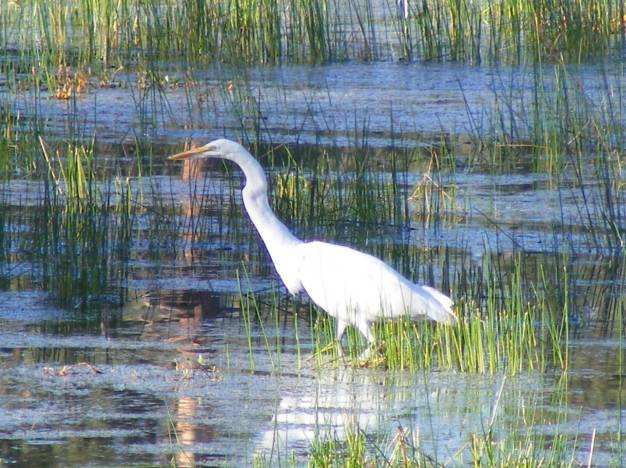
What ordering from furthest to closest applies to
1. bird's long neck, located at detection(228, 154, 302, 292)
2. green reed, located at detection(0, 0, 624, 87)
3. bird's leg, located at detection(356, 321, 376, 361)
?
green reed, located at detection(0, 0, 624, 87), bird's long neck, located at detection(228, 154, 302, 292), bird's leg, located at detection(356, 321, 376, 361)

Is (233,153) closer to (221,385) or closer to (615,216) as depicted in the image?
(221,385)

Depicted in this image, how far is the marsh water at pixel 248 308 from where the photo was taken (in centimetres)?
443

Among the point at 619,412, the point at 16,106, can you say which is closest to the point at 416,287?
the point at 619,412

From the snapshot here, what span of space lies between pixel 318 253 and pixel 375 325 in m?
0.58

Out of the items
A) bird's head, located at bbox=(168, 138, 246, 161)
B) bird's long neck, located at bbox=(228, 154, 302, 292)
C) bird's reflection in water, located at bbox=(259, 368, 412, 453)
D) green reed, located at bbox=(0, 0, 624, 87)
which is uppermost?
green reed, located at bbox=(0, 0, 624, 87)

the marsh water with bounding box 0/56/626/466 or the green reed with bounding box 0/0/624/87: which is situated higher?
the green reed with bounding box 0/0/624/87

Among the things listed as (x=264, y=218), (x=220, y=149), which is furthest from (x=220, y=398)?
(x=220, y=149)

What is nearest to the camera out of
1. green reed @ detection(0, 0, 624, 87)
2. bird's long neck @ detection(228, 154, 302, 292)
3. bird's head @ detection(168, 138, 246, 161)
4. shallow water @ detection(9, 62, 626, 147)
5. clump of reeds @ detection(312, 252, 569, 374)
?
clump of reeds @ detection(312, 252, 569, 374)

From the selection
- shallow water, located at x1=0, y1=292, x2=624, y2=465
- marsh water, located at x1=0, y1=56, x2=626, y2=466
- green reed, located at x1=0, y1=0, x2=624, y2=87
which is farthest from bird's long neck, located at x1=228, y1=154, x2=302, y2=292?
green reed, located at x1=0, y1=0, x2=624, y2=87

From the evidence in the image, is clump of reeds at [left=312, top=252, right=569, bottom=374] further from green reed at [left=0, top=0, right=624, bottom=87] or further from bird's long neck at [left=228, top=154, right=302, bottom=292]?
green reed at [left=0, top=0, right=624, bottom=87]

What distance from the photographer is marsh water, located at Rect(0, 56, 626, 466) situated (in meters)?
4.43

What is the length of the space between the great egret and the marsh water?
0.76 ft

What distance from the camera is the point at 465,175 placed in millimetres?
9086

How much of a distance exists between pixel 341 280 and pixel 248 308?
1.73 ft
